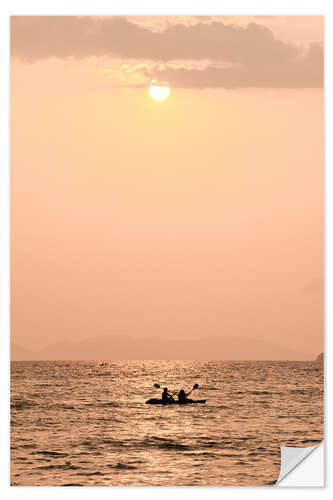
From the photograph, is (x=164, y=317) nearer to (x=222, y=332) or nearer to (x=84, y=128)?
(x=222, y=332)

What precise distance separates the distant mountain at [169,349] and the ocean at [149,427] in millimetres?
76

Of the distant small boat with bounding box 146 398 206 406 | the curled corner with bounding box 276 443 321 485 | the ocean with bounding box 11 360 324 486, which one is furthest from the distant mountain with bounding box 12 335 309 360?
the curled corner with bounding box 276 443 321 485

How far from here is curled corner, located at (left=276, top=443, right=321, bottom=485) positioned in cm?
609

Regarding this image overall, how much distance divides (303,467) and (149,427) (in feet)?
3.85

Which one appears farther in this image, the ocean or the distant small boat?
the distant small boat

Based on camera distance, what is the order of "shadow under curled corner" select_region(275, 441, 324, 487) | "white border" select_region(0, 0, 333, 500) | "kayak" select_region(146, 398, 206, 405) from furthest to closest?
1. "kayak" select_region(146, 398, 206, 405)
2. "white border" select_region(0, 0, 333, 500)
3. "shadow under curled corner" select_region(275, 441, 324, 487)

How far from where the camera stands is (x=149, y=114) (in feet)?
21.2

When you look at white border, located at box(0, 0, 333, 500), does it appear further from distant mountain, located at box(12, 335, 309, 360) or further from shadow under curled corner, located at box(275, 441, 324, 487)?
distant mountain, located at box(12, 335, 309, 360)

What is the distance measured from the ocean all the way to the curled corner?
0.05 m

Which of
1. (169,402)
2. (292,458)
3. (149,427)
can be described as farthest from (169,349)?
(292,458)

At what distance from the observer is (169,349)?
250 inches
